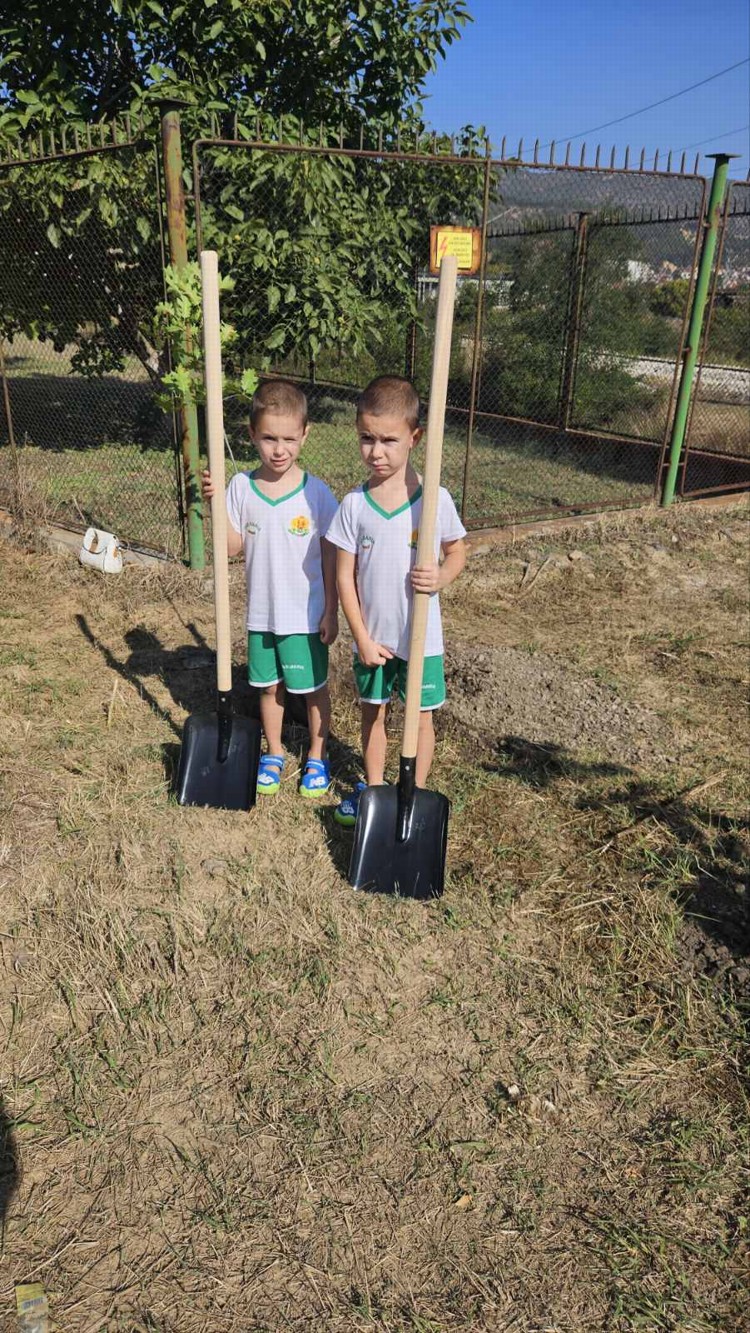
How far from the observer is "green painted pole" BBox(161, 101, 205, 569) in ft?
15.1

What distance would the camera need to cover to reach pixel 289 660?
10.3 ft

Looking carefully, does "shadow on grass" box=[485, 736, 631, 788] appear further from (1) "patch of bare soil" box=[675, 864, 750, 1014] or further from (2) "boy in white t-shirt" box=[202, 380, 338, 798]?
(2) "boy in white t-shirt" box=[202, 380, 338, 798]

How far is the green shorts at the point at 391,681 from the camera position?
9.50 feet

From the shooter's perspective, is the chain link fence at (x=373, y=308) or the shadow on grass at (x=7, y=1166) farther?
the chain link fence at (x=373, y=308)

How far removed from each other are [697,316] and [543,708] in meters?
4.87

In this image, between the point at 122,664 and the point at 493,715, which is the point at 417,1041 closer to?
the point at 493,715

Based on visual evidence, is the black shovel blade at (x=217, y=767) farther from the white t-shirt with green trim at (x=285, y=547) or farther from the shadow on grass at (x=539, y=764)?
the shadow on grass at (x=539, y=764)

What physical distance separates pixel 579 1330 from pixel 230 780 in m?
1.95

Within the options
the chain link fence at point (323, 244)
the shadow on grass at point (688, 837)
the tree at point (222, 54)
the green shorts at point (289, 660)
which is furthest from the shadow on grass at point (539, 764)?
the tree at point (222, 54)

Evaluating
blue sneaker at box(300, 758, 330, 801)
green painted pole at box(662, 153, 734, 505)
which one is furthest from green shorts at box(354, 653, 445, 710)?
green painted pole at box(662, 153, 734, 505)

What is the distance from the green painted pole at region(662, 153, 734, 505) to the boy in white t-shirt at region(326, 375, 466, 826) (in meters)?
5.39

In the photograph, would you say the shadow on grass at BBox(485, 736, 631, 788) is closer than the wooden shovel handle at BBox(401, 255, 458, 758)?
No

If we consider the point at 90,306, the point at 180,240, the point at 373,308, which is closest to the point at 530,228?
the point at 373,308

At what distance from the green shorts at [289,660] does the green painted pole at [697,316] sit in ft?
17.7
